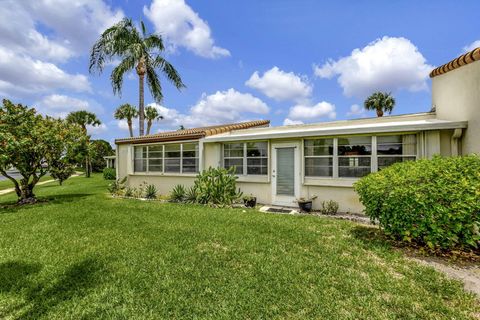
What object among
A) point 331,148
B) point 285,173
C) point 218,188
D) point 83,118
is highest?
point 83,118

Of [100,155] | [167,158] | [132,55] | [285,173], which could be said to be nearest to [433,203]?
[285,173]

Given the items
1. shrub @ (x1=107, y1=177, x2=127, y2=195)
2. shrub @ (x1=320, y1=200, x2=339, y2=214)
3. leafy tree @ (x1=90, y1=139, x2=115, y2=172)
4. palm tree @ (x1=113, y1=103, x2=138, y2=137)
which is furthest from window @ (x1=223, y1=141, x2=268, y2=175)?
leafy tree @ (x1=90, y1=139, x2=115, y2=172)

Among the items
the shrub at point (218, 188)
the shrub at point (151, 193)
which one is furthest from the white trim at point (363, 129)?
the shrub at point (151, 193)

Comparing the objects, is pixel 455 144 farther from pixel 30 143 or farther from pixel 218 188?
pixel 30 143

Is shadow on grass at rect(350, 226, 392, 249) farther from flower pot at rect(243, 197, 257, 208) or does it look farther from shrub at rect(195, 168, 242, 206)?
shrub at rect(195, 168, 242, 206)

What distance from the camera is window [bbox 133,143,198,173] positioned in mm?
13258

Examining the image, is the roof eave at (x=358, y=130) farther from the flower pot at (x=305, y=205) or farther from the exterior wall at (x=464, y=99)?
the flower pot at (x=305, y=205)

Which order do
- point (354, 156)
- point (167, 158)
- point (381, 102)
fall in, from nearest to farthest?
point (354, 156)
point (167, 158)
point (381, 102)

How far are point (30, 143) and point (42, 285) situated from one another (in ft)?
32.2

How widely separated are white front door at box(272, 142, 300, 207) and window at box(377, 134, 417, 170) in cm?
304

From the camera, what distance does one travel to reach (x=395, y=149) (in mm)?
8617

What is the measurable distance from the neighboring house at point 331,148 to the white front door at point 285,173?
1.7 inches

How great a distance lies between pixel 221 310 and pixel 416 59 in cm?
1432

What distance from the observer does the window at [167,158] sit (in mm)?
13258
